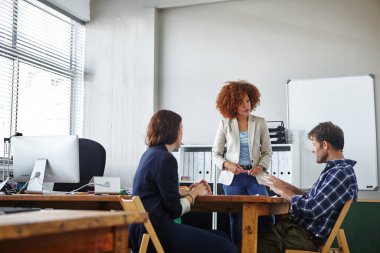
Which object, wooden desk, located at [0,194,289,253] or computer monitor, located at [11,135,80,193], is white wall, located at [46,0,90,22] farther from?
wooden desk, located at [0,194,289,253]

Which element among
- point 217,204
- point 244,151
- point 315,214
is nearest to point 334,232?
point 315,214

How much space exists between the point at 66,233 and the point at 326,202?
65.1 inches

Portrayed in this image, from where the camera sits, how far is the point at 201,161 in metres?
4.57

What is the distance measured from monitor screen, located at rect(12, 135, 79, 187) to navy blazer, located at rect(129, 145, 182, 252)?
0.75 metres

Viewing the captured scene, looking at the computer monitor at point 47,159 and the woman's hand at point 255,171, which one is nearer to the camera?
the computer monitor at point 47,159

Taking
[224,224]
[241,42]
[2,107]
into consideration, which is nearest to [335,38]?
[241,42]

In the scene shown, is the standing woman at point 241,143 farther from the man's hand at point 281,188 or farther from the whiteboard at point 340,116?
the whiteboard at point 340,116

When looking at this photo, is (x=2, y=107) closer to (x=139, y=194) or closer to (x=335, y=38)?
(x=139, y=194)

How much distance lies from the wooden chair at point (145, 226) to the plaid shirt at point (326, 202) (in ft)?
2.57

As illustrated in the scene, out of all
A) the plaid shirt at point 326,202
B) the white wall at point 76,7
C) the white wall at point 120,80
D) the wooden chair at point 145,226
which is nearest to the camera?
the wooden chair at point 145,226

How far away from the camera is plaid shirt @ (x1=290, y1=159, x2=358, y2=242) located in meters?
2.39

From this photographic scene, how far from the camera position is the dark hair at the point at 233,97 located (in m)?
3.38

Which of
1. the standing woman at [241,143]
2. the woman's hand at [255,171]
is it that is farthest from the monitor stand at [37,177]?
the woman's hand at [255,171]

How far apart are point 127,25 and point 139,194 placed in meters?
3.45
